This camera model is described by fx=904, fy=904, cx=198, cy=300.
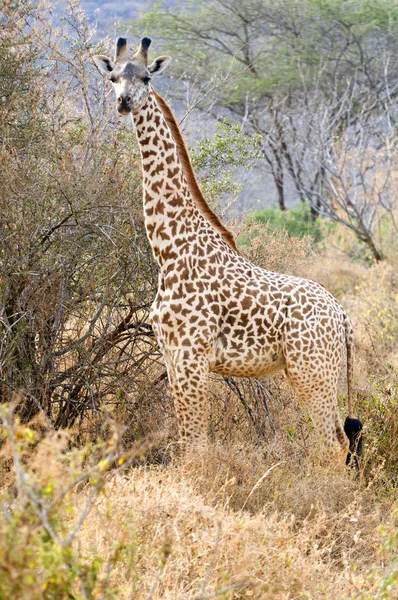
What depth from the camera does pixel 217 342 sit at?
16.4 ft

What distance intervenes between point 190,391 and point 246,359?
1.19 feet

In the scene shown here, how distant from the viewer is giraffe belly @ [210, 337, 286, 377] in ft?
16.4

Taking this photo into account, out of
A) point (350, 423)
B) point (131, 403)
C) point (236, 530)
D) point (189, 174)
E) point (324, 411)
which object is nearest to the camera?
point (236, 530)

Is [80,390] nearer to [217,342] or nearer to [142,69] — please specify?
[217,342]

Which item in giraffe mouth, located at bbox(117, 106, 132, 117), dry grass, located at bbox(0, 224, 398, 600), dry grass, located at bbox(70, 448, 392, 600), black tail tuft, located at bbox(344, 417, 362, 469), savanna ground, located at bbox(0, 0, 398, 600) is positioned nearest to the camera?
dry grass, located at bbox(0, 224, 398, 600)

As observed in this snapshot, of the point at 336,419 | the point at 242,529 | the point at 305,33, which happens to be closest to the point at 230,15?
the point at 305,33

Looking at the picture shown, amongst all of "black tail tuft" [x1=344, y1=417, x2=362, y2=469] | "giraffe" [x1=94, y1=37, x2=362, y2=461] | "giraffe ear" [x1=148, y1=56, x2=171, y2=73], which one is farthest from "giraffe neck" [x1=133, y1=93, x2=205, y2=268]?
"black tail tuft" [x1=344, y1=417, x2=362, y2=469]

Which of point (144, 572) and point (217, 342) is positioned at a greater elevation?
point (217, 342)

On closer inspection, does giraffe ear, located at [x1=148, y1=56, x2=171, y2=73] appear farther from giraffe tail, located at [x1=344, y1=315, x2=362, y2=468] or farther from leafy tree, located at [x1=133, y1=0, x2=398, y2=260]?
leafy tree, located at [x1=133, y1=0, x2=398, y2=260]

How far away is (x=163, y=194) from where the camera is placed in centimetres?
502

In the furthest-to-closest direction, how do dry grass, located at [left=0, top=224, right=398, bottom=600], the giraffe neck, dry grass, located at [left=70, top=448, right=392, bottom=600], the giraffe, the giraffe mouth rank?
the giraffe neck < the giraffe < the giraffe mouth < dry grass, located at [left=70, top=448, right=392, bottom=600] < dry grass, located at [left=0, top=224, right=398, bottom=600]

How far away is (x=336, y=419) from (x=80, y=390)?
1623 millimetres

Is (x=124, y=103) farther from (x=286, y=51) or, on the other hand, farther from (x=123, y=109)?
(x=286, y=51)

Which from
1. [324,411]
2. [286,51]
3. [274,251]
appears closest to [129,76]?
[324,411]
